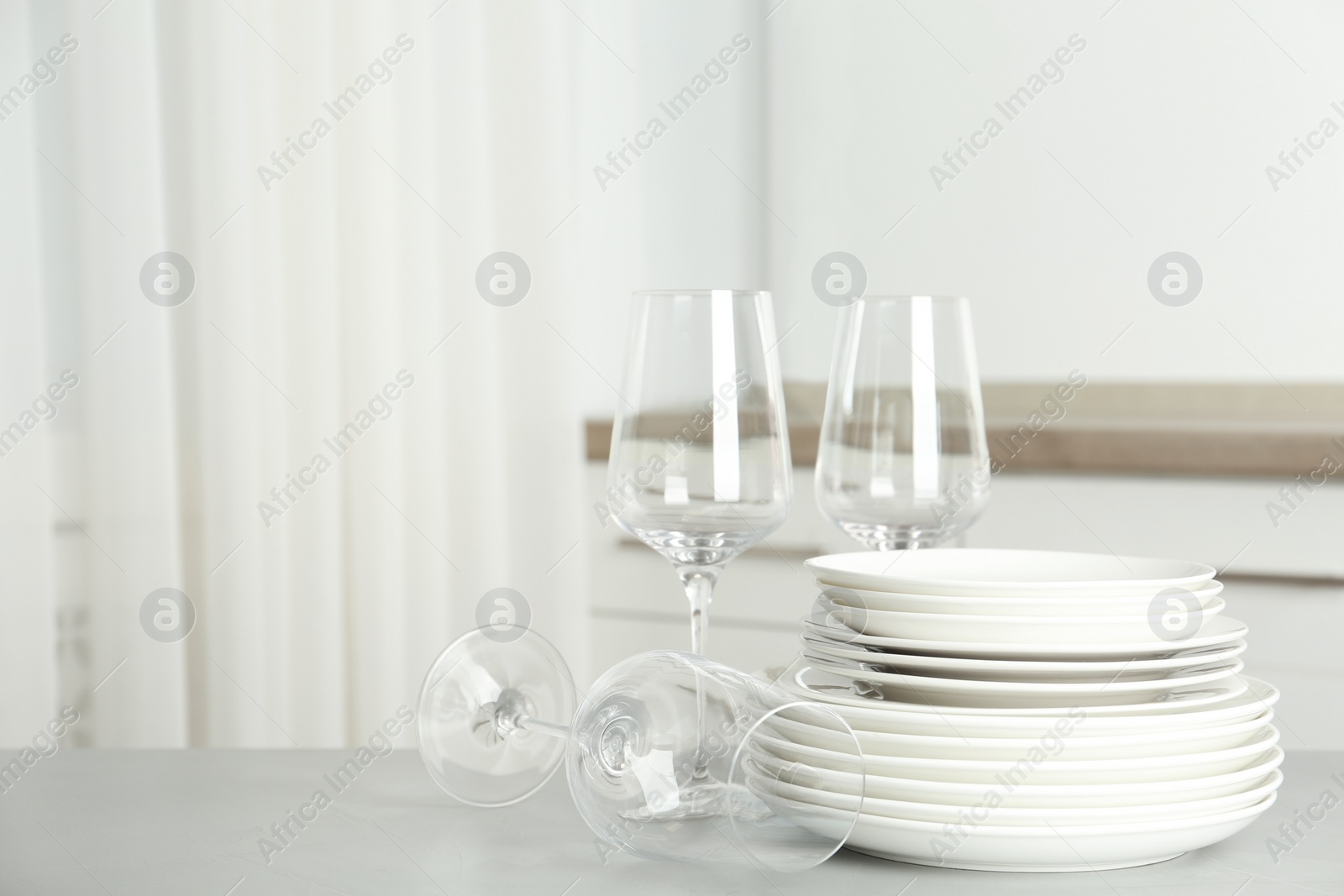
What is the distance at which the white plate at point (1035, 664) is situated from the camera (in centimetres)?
48

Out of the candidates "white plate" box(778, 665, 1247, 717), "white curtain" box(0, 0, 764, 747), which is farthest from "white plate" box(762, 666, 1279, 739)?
"white curtain" box(0, 0, 764, 747)

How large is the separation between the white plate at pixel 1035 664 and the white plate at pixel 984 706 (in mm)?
11

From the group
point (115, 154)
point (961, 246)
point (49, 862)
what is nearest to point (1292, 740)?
point (961, 246)

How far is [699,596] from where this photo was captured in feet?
1.79

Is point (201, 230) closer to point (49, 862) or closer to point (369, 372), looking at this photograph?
point (369, 372)

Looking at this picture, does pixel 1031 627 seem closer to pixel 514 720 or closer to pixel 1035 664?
pixel 1035 664

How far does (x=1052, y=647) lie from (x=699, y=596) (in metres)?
0.15

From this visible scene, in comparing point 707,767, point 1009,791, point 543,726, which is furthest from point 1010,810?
point 543,726

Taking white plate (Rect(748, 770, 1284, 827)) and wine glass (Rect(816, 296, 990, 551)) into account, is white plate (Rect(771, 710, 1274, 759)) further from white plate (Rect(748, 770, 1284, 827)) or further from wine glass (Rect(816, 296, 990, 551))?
wine glass (Rect(816, 296, 990, 551))

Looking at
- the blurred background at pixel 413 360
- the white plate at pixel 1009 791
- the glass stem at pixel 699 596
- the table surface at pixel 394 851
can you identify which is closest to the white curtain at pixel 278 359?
the blurred background at pixel 413 360

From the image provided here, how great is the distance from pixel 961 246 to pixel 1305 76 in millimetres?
538

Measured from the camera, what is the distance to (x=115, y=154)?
58.4 inches

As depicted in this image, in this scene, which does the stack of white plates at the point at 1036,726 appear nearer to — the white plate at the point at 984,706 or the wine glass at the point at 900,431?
the white plate at the point at 984,706

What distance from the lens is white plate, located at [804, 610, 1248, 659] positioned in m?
0.48
